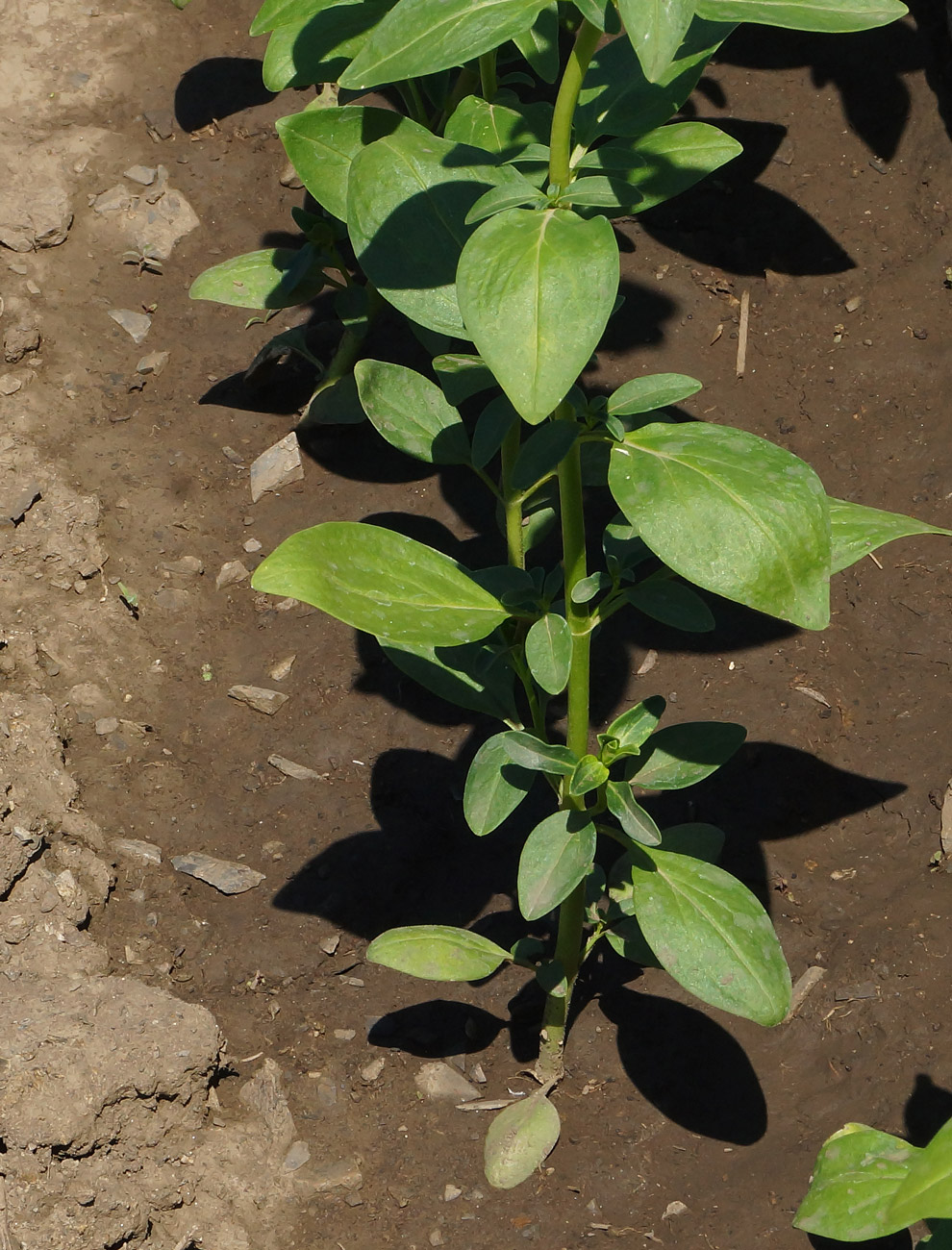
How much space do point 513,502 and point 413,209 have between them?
0.61 metres

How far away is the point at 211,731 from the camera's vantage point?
8.71 feet

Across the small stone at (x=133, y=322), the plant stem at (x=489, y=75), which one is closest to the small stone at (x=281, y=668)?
A: the small stone at (x=133, y=322)

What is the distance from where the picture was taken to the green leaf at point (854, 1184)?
1.58 m

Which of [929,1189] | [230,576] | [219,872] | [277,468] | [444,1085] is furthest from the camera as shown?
[277,468]

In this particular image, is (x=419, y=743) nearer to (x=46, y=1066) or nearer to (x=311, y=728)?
(x=311, y=728)

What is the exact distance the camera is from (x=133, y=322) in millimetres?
3195

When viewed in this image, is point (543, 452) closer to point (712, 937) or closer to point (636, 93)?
point (636, 93)

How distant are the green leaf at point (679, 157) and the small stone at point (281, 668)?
150 centimetres

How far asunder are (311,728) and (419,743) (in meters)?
0.25

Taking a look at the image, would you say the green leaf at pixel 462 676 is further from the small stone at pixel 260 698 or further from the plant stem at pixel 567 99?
the plant stem at pixel 567 99

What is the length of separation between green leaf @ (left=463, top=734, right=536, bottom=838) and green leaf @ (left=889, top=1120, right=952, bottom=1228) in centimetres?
87

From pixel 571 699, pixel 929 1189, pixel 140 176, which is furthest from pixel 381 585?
pixel 140 176

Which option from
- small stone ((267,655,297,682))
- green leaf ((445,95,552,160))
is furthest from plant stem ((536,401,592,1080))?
small stone ((267,655,297,682))

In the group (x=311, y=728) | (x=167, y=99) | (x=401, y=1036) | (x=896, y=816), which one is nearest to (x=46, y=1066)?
(x=401, y=1036)
